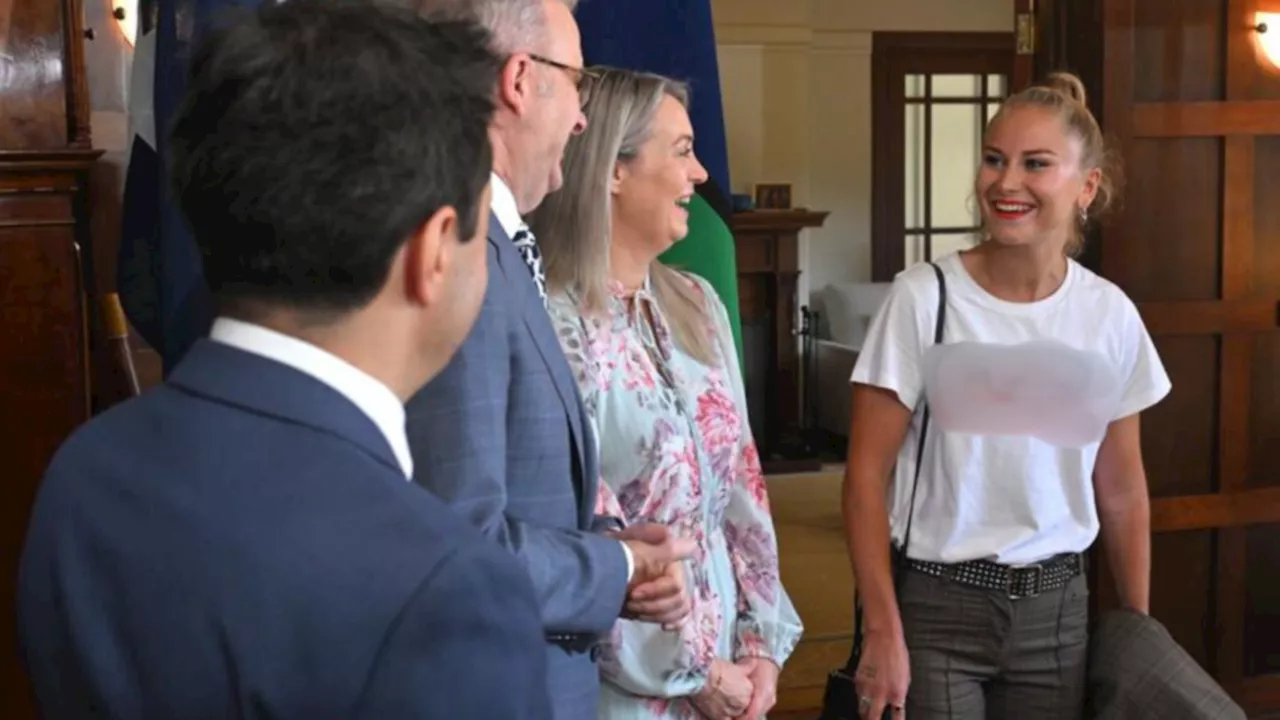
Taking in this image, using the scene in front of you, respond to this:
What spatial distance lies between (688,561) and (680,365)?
256mm

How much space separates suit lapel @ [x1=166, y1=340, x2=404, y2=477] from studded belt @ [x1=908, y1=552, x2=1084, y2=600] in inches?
54.1

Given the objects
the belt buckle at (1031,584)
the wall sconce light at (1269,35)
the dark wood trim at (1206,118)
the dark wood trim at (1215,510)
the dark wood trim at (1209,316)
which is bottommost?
the dark wood trim at (1215,510)

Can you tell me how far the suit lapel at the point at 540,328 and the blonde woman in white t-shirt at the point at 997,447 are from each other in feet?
2.88

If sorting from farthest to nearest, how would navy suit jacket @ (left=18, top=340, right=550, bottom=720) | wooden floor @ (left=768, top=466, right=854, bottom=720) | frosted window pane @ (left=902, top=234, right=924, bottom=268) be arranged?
1. frosted window pane @ (left=902, top=234, right=924, bottom=268)
2. wooden floor @ (left=768, top=466, right=854, bottom=720)
3. navy suit jacket @ (left=18, top=340, right=550, bottom=720)

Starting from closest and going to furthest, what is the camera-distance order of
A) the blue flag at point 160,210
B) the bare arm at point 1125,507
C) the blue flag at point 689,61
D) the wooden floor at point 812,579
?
the blue flag at point 160,210, the bare arm at point 1125,507, the blue flag at point 689,61, the wooden floor at point 812,579

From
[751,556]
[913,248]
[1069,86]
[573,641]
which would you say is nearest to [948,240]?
[913,248]

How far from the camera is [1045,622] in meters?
2.08

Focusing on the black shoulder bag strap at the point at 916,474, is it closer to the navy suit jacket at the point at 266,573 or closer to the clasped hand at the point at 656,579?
the clasped hand at the point at 656,579

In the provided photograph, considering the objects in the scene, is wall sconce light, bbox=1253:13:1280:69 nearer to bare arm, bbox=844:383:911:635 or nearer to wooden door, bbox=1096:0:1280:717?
wooden door, bbox=1096:0:1280:717

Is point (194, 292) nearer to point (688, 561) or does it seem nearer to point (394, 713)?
point (688, 561)

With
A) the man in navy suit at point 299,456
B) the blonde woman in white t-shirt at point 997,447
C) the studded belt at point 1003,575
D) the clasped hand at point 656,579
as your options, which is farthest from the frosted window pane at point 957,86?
the man in navy suit at point 299,456

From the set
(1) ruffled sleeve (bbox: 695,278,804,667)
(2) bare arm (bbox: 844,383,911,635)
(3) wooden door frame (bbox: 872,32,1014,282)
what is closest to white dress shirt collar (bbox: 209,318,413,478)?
(1) ruffled sleeve (bbox: 695,278,804,667)

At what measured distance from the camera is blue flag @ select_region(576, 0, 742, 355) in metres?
2.39

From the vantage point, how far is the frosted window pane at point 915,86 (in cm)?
929
